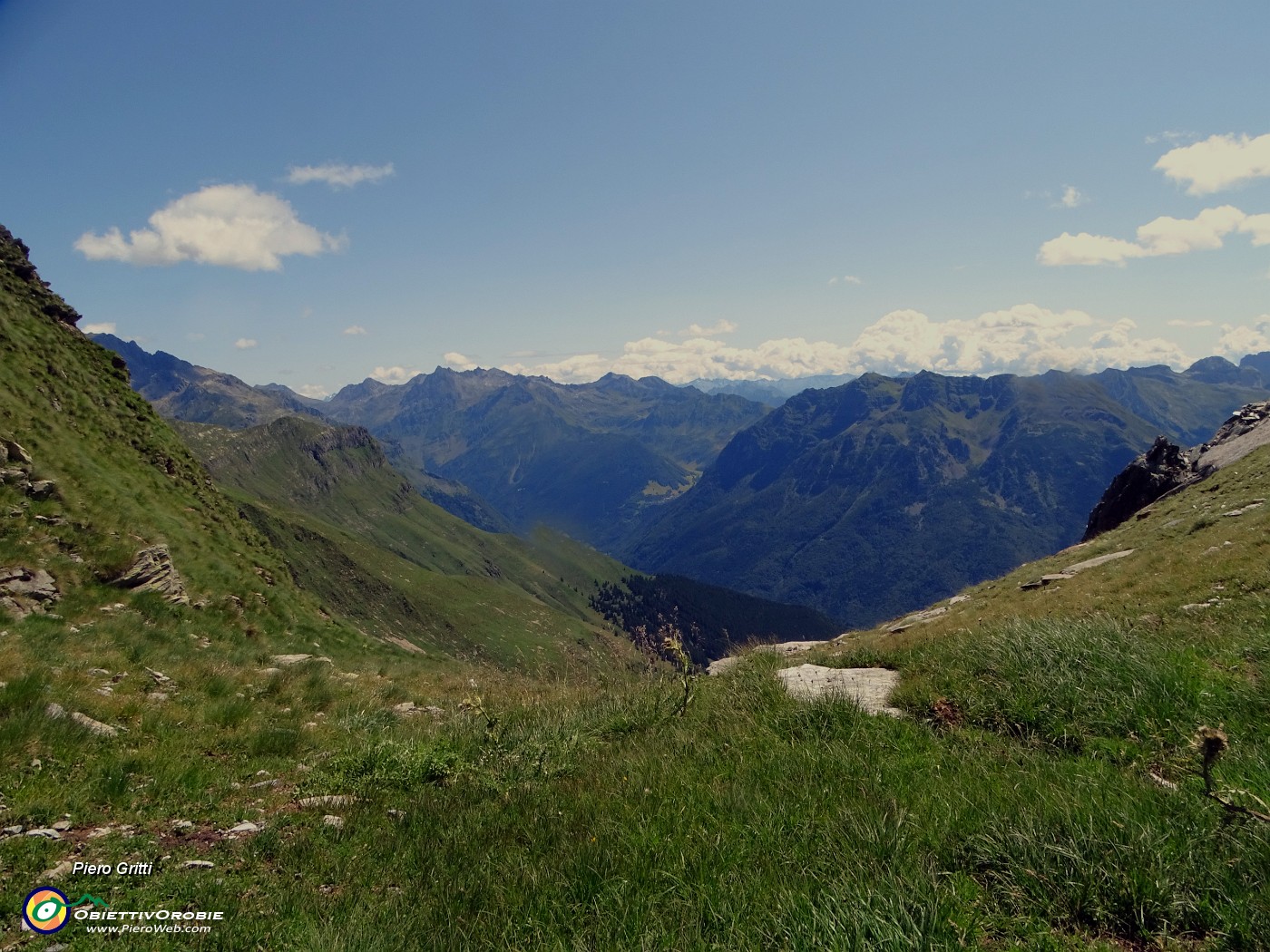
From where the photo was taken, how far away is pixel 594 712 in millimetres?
9289

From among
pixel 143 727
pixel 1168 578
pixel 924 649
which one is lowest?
pixel 1168 578

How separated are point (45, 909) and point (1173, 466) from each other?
79266 mm

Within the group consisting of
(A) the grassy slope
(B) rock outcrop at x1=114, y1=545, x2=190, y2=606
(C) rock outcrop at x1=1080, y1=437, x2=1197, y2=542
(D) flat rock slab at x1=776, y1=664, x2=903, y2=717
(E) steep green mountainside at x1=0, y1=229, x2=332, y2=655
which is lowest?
(C) rock outcrop at x1=1080, y1=437, x2=1197, y2=542

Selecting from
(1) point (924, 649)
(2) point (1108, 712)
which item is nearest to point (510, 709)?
(1) point (924, 649)

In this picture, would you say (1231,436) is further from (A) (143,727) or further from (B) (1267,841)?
(A) (143,727)

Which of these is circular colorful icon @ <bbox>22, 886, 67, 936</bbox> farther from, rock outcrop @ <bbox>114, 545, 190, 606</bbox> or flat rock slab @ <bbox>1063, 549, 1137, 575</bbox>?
flat rock slab @ <bbox>1063, 549, 1137, 575</bbox>

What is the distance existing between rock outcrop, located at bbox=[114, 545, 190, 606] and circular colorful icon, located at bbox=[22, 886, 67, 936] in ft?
58.5

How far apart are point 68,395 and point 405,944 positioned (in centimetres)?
4090

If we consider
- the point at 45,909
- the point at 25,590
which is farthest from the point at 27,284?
the point at 45,909

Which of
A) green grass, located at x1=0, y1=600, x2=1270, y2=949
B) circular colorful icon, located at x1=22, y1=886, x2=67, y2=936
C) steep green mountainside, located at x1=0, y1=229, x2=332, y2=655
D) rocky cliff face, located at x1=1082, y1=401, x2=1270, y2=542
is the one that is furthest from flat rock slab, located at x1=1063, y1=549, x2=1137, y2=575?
steep green mountainside, located at x1=0, y1=229, x2=332, y2=655

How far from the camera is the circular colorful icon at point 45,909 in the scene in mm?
4281

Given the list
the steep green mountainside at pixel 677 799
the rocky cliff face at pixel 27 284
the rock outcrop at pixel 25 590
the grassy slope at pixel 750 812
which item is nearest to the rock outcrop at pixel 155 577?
the rock outcrop at pixel 25 590

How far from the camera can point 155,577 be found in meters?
19.6

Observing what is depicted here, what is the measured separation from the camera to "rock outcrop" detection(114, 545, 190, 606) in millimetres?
18656
